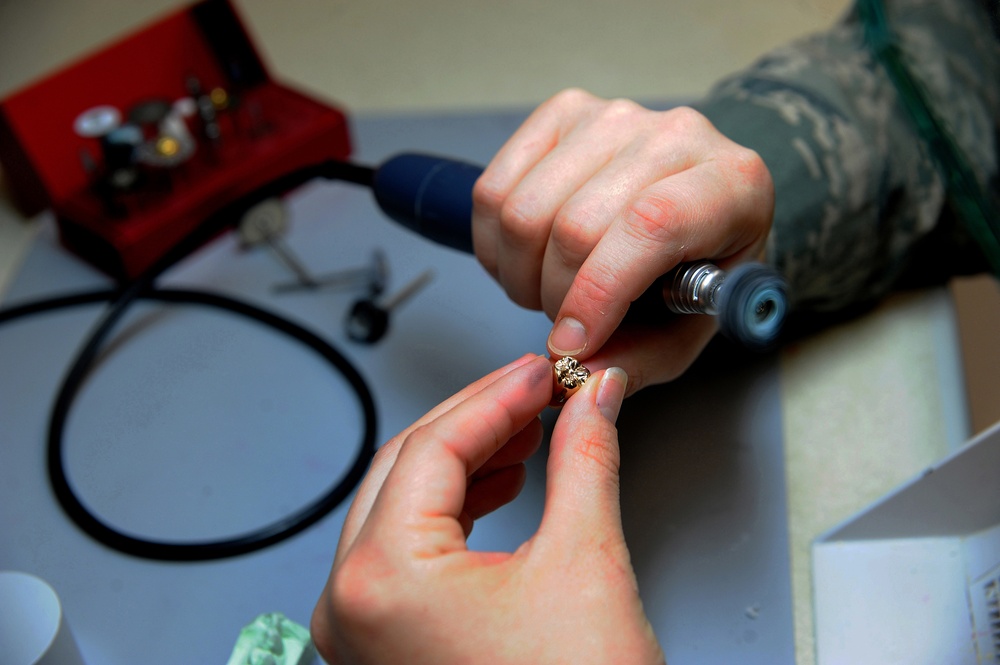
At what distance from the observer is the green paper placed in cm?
46

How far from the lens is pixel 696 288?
0.43m

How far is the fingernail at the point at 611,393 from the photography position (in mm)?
431

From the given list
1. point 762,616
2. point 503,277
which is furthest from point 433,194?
point 762,616

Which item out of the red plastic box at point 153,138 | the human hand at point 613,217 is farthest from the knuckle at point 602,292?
the red plastic box at point 153,138

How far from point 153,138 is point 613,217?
0.54 meters

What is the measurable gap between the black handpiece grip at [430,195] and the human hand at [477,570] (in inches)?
7.4

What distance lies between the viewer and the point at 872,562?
0.53 metres

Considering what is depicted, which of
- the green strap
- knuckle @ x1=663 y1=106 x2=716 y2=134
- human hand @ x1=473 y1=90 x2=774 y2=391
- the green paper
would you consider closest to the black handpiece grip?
human hand @ x1=473 y1=90 x2=774 y2=391

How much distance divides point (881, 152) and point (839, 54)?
0.39 ft

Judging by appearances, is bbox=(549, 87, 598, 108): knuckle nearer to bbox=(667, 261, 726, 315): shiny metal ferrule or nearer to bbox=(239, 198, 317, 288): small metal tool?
bbox=(667, 261, 726, 315): shiny metal ferrule

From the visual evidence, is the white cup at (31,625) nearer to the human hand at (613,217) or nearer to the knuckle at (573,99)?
the human hand at (613,217)

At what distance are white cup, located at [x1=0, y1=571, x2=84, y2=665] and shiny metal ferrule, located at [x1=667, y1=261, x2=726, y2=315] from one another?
36cm

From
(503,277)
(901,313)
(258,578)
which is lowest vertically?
(901,313)

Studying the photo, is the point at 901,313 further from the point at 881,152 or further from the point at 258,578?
the point at 258,578
